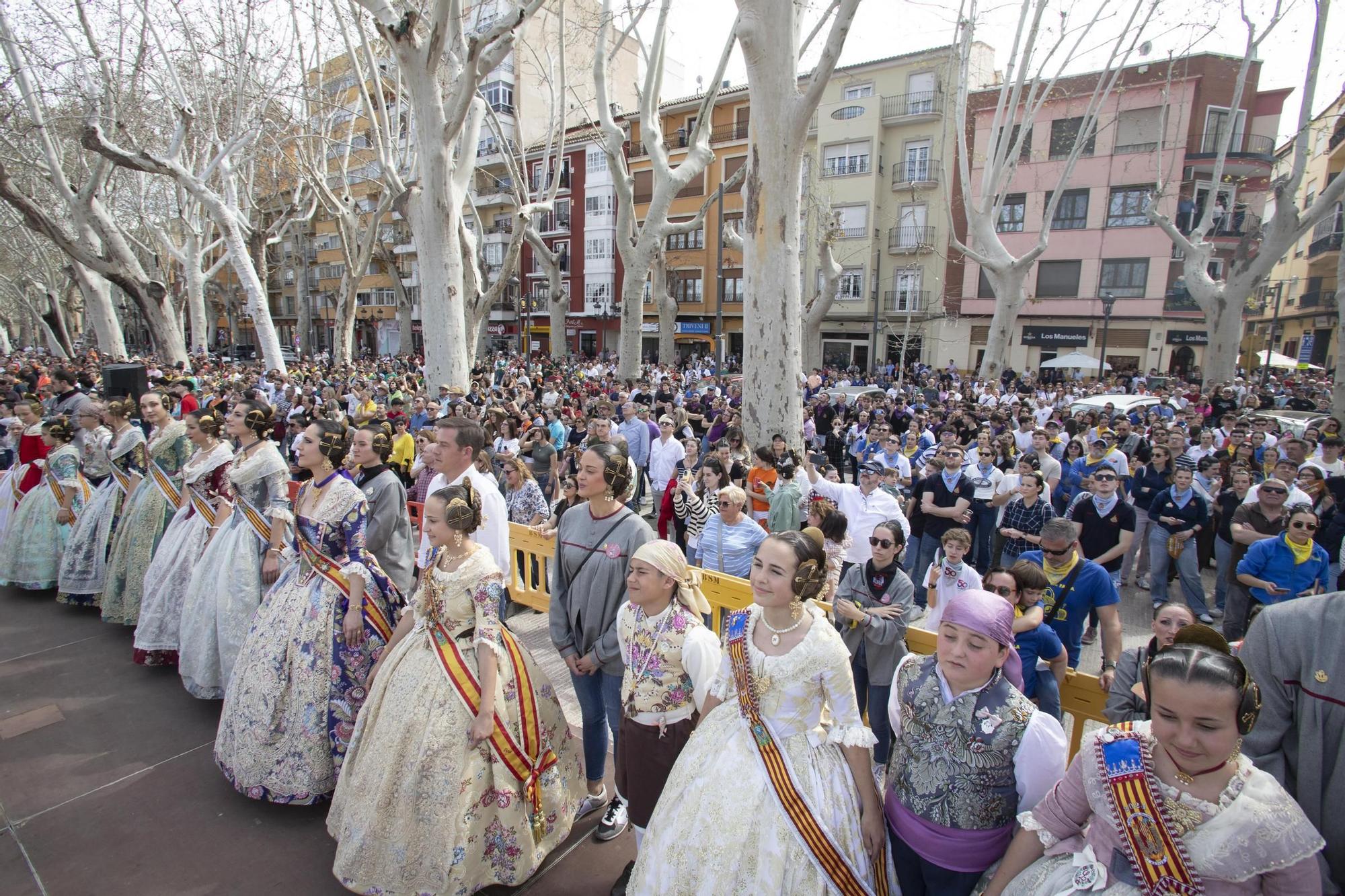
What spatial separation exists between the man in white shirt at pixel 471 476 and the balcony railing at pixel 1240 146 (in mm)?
33195

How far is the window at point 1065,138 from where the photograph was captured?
94.3ft

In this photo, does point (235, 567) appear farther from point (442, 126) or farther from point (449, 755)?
point (442, 126)

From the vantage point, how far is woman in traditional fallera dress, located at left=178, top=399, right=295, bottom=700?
161 inches

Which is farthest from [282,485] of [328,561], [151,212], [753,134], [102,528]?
[151,212]

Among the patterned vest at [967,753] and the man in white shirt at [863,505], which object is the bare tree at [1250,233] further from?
the patterned vest at [967,753]

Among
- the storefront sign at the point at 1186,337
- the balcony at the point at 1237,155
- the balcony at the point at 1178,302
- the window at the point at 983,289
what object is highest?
the balcony at the point at 1237,155

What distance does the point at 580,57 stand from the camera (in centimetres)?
3275

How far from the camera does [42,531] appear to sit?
239 inches

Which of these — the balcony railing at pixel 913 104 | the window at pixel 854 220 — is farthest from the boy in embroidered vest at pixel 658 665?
the balcony railing at pixel 913 104

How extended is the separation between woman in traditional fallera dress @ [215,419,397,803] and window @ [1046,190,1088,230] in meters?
32.9

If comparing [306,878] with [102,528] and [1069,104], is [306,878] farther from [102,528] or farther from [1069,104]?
[1069,104]

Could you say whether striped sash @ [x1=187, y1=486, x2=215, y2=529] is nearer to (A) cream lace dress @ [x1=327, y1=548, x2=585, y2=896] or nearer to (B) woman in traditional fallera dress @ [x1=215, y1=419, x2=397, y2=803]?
(B) woman in traditional fallera dress @ [x1=215, y1=419, x2=397, y2=803]

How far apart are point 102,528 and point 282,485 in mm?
2648

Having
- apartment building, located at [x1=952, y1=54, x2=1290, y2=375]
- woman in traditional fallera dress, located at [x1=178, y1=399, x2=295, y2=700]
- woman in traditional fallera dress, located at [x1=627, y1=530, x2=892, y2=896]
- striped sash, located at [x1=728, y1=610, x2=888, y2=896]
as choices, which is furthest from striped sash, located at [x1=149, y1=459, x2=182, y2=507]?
apartment building, located at [x1=952, y1=54, x2=1290, y2=375]
